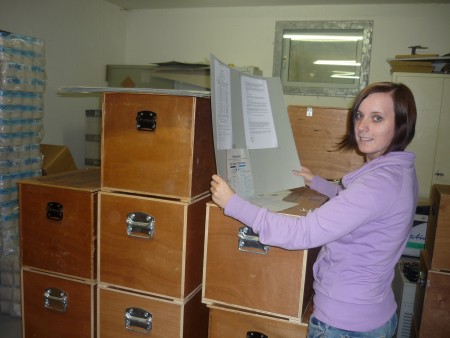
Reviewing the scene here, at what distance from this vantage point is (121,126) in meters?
1.42

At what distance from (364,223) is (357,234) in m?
0.07

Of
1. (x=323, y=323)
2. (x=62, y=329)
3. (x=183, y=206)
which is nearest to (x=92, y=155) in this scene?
(x=62, y=329)

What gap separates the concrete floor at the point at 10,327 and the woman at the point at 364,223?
1.85 metres

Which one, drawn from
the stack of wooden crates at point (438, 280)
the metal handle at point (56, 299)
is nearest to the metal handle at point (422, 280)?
the stack of wooden crates at point (438, 280)

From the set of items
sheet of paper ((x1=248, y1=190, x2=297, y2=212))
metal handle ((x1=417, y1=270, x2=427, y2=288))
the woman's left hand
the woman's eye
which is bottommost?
metal handle ((x1=417, y1=270, x2=427, y2=288))

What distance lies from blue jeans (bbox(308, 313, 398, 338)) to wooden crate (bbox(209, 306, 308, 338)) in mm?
99

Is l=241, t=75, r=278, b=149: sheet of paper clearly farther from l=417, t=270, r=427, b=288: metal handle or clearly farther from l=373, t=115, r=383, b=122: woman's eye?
l=417, t=270, r=427, b=288: metal handle

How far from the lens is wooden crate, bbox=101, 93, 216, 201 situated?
134 centimetres

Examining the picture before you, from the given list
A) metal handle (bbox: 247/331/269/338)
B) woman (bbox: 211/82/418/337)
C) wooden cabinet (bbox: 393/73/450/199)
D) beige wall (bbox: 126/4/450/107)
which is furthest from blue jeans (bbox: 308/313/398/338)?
beige wall (bbox: 126/4/450/107)

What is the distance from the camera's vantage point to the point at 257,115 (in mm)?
1477

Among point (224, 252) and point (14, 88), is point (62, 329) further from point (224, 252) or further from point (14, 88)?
point (14, 88)

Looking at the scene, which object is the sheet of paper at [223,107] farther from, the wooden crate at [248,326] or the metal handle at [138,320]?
the metal handle at [138,320]

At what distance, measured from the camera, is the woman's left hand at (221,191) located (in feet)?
3.88

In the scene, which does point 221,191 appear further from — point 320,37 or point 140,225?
point 320,37
